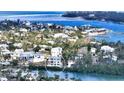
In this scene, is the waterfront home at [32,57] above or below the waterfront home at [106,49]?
below

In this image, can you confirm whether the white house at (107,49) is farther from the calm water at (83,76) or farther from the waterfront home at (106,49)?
the calm water at (83,76)

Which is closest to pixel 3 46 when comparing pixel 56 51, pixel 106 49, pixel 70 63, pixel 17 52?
pixel 17 52

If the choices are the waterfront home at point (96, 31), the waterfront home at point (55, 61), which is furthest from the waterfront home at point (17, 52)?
the waterfront home at point (96, 31)

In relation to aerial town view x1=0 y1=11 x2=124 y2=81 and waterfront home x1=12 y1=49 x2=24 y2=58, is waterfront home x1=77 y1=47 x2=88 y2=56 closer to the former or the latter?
aerial town view x1=0 y1=11 x2=124 y2=81

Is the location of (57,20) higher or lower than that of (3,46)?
higher

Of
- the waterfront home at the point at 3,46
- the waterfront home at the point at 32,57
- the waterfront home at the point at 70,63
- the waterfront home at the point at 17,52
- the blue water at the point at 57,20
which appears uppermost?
the blue water at the point at 57,20

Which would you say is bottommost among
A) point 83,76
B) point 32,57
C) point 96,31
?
point 83,76

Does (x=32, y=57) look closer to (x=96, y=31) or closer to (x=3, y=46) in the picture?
(x=3, y=46)
